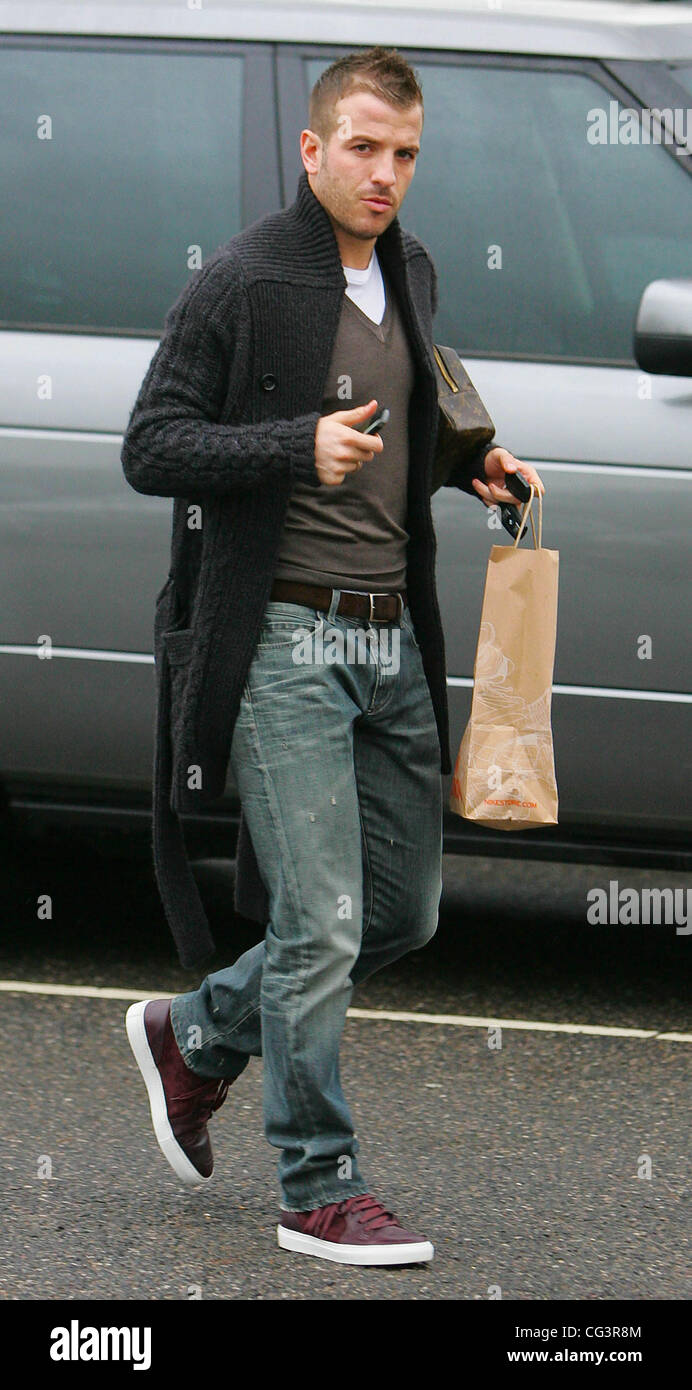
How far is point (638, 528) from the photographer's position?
412cm

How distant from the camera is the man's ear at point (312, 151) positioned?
3.09m

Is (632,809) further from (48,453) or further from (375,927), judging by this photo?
(48,453)

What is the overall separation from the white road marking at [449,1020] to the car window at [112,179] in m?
1.45

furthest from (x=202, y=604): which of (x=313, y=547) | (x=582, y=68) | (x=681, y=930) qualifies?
(x=681, y=930)

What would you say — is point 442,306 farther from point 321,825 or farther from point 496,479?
point 321,825

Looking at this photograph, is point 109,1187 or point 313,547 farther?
point 109,1187

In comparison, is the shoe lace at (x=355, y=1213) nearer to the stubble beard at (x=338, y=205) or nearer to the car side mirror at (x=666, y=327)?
the stubble beard at (x=338, y=205)

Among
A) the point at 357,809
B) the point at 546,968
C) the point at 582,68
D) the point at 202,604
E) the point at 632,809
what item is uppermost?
the point at 582,68

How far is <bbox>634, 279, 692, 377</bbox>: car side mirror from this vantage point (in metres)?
3.95

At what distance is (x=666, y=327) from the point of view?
3963 millimetres

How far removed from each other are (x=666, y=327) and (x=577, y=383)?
0.29 m

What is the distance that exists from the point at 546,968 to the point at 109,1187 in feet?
5.64
